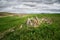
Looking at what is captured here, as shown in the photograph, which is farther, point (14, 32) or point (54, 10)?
point (54, 10)

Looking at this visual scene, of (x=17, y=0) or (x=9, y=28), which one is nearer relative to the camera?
(x=9, y=28)

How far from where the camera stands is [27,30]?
107 inches

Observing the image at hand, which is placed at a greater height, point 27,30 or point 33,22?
point 33,22

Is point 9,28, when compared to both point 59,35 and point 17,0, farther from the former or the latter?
point 59,35

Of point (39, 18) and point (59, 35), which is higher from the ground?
point (39, 18)

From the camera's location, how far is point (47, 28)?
275 cm

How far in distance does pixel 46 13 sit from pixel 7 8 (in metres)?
0.85

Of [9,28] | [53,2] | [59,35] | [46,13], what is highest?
[53,2]

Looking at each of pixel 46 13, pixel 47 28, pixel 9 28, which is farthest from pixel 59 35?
pixel 9 28

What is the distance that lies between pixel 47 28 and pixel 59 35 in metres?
0.28

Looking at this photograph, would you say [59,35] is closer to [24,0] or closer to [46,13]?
[46,13]

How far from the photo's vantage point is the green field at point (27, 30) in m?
2.65

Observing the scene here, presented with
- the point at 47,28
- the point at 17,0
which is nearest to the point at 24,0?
the point at 17,0

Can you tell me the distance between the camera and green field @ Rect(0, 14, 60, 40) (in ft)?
8.69
